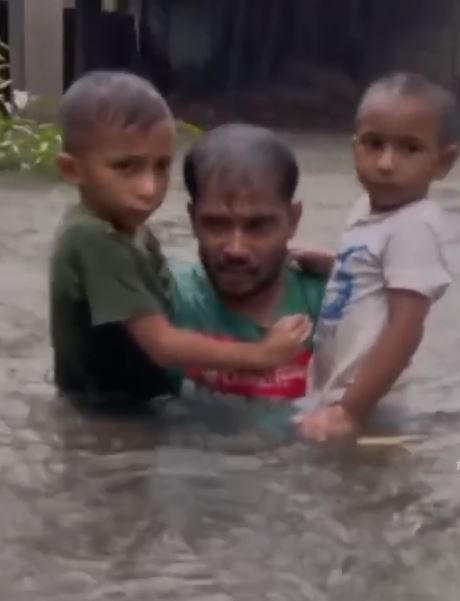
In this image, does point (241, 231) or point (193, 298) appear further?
point (193, 298)

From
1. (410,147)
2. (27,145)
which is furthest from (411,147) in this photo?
(27,145)

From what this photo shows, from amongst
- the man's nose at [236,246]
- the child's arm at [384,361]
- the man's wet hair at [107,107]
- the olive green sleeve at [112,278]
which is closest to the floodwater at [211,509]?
the child's arm at [384,361]

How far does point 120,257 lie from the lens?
11.6 ft

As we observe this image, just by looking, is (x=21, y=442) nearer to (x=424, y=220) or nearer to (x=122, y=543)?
(x=122, y=543)

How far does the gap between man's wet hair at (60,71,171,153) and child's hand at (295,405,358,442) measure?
681 mm

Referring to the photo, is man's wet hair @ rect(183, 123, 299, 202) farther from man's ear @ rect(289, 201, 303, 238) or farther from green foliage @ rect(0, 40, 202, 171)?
green foliage @ rect(0, 40, 202, 171)

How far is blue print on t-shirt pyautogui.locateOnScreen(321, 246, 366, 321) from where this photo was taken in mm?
3705

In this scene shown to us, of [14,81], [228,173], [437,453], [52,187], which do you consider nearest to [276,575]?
[437,453]

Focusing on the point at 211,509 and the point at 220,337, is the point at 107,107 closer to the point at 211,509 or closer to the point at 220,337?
the point at 220,337

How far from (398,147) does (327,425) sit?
2.03 feet

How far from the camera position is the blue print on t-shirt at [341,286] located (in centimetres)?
371

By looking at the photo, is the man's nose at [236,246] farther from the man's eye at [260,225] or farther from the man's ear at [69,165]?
the man's ear at [69,165]

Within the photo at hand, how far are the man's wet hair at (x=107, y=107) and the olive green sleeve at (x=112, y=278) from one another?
0.21 m

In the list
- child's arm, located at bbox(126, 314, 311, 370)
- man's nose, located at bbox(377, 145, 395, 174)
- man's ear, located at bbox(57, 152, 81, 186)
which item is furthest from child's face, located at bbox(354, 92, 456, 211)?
man's ear, located at bbox(57, 152, 81, 186)
